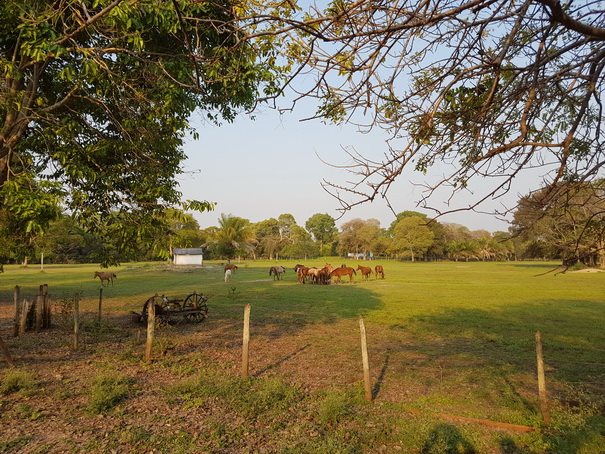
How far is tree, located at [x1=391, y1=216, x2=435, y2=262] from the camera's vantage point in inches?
3068

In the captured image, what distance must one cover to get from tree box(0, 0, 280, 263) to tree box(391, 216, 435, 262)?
72073mm

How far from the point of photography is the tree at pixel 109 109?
691 centimetres

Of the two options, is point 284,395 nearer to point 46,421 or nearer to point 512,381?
point 46,421

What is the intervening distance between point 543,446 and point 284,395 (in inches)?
152

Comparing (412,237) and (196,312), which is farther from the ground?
(412,237)

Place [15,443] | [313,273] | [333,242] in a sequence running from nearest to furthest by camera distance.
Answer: [15,443] → [313,273] → [333,242]

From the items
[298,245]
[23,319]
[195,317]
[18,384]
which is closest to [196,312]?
[195,317]

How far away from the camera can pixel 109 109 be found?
27.6 ft

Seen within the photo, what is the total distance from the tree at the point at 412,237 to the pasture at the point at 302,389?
2567 inches

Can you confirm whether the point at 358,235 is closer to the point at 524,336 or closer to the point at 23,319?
Answer: the point at 524,336

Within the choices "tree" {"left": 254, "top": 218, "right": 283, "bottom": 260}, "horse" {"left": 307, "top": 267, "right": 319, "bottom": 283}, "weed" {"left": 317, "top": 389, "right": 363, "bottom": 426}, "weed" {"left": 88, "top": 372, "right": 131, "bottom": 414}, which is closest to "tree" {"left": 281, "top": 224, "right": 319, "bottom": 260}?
"tree" {"left": 254, "top": 218, "right": 283, "bottom": 260}

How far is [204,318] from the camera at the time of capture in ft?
46.3

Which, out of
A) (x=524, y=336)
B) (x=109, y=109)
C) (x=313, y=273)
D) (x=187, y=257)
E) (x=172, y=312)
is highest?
(x=109, y=109)

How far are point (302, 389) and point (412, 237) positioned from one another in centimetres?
7483
